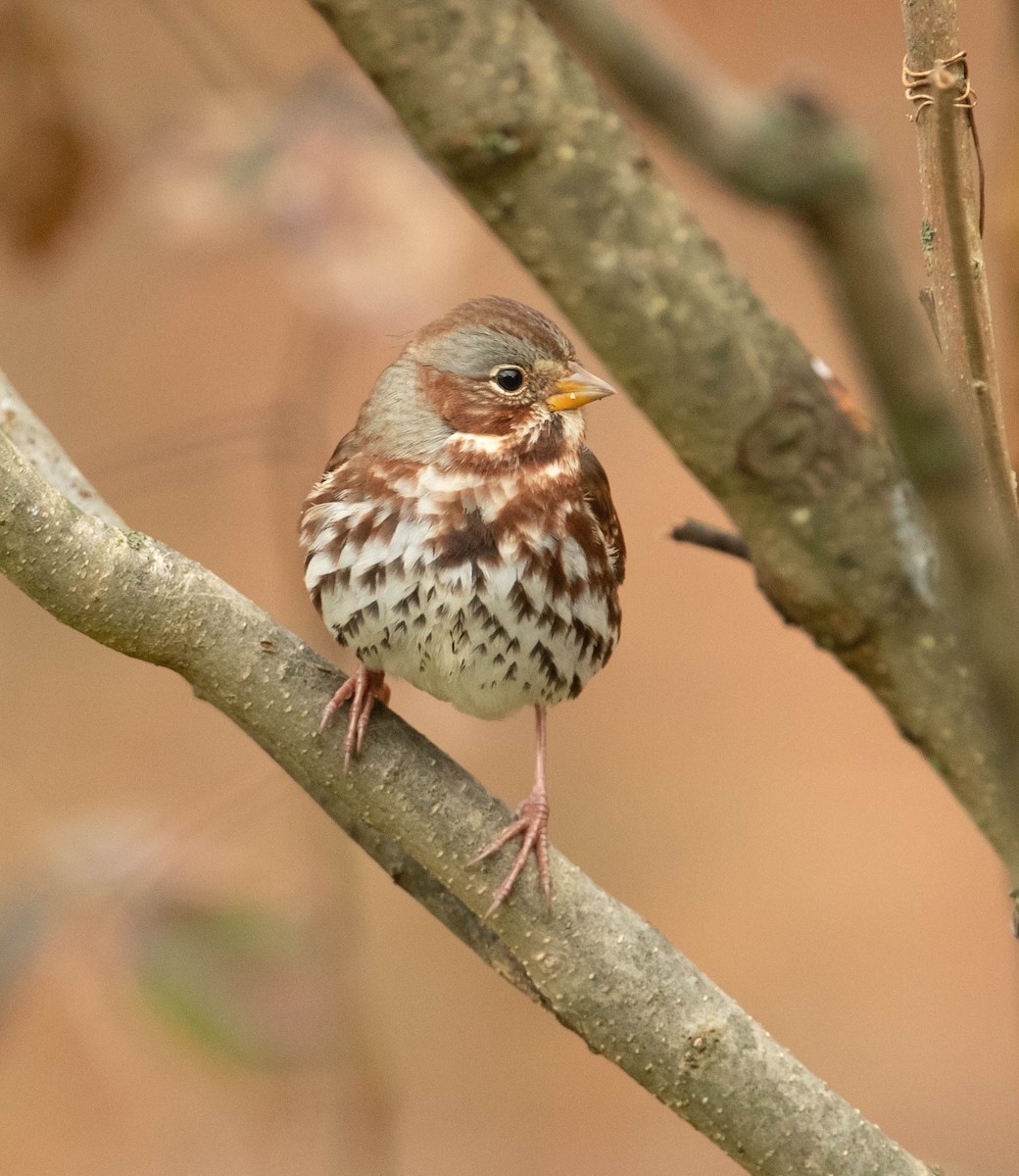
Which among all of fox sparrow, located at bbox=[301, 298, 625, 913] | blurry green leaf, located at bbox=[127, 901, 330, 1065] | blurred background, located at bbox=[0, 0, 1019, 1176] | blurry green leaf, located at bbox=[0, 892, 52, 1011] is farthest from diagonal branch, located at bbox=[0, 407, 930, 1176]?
blurred background, located at bbox=[0, 0, 1019, 1176]

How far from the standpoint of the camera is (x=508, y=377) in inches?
96.3

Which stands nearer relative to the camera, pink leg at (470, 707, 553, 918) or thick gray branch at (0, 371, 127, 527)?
pink leg at (470, 707, 553, 918)

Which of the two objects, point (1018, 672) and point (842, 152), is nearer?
point (1018, 672)

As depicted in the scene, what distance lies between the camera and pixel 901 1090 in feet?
17.9

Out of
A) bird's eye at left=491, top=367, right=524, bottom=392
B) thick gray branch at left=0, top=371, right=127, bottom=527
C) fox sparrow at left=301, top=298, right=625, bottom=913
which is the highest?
bird's eye at left=491, top=367, right=524, bottom=392

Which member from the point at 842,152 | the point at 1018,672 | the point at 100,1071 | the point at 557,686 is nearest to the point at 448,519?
the point at 557,686

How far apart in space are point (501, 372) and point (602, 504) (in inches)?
10.6

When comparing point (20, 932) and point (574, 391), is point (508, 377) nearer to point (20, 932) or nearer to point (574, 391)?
point (574, 391)

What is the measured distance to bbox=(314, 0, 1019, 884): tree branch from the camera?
72.2 inches

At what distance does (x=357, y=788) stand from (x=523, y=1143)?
13.2 feet

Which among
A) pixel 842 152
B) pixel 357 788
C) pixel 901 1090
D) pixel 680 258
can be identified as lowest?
pixel 357 788

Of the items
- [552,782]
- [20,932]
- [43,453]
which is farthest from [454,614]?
[552,782]

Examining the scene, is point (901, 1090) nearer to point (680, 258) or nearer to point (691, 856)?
point (691, 856)

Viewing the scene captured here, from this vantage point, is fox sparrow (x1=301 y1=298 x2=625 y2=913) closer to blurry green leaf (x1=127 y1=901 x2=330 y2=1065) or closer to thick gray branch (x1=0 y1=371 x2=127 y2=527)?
thick gray branch (x1=0 y1=371 x2=127 y2=527)
